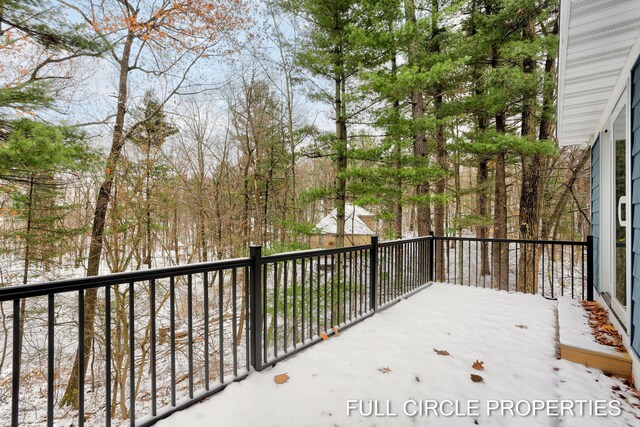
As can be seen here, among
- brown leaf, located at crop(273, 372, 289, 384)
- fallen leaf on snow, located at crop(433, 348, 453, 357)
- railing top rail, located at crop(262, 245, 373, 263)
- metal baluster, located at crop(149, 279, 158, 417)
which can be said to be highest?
railing top rail, located at crop(262, 245, 373, 263)

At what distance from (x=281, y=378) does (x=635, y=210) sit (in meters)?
3.10

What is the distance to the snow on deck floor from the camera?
6.06 feet

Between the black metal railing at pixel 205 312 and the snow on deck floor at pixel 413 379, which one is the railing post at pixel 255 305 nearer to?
the black metal railing at pixel 205 312

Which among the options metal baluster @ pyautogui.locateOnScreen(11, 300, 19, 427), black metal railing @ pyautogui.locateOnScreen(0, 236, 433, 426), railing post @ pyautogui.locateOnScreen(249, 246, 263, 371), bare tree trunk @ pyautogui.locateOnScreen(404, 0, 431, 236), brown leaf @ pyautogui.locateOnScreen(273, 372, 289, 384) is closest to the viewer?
metal baluster @ pyautogui.locateOnScreen(11, 300, 19, 427)

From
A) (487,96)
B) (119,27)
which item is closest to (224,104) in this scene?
(119,27)

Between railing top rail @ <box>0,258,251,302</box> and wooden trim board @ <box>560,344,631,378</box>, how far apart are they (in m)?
3.04

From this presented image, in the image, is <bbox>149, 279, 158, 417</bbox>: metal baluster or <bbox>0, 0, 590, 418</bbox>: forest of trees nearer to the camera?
<bbox>149, 279, 158, 417</bbox>: metal baluster

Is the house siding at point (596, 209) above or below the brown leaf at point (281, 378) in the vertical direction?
above

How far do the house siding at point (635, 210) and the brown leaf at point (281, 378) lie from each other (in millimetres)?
2648

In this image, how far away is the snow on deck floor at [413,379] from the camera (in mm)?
1848

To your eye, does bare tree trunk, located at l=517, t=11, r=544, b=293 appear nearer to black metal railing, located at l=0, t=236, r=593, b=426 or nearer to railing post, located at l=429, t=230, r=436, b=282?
black metal railing, located at l=0, t=236, r=593, b=426

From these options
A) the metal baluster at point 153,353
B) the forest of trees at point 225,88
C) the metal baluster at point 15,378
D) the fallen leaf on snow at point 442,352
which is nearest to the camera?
the metal baluster at point 15,378

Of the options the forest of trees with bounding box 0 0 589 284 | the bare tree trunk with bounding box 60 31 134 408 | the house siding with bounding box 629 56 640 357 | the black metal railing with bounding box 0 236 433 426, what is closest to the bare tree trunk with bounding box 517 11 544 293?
the forest of trees with bounding box 0 0 589 284

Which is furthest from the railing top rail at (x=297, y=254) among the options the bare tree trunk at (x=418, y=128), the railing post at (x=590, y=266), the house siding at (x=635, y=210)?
the bare tree trunk at (x=418, y=128)
